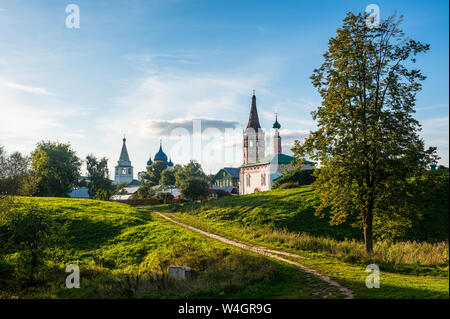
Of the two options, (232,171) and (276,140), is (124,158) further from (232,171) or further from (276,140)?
(276,140)

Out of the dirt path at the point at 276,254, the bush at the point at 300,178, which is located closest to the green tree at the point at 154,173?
the bush at the point at 300,178

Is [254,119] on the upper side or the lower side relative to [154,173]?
upper

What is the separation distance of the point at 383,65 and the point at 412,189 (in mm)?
5862

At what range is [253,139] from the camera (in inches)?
3575

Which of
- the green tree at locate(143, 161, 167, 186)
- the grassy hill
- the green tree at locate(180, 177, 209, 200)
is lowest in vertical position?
the grassy hill

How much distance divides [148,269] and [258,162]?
55165mm

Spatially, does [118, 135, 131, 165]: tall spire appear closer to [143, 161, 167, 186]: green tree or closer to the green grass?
[143, 161, 167, 186]: green tree

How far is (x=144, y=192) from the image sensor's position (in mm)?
67812

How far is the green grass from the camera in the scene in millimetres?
10855

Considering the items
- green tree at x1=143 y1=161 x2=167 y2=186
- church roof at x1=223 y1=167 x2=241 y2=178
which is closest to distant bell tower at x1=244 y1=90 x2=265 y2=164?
church roof at x1=223 y1=167 x2=241 y2=178

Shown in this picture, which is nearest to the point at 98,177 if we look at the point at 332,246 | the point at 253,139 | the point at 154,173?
the point at 253,139

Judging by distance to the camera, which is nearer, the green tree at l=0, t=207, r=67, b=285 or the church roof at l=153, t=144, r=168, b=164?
the green tree at l=0, t=207, r=67, b=285

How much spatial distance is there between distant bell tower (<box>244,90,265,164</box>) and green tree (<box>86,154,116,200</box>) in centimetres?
3719
